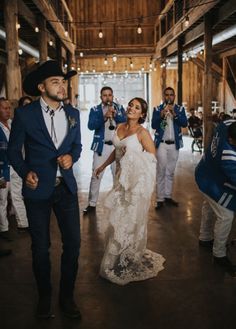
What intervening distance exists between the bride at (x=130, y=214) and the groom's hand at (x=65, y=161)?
40.0 inches

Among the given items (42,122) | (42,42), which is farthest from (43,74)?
(42,42)

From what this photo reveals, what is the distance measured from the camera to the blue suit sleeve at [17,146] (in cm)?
274

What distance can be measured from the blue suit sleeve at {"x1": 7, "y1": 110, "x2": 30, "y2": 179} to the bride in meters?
Answer: 1.16

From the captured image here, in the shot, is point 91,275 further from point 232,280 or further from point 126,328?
point 232,280

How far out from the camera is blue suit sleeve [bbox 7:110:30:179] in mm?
2742

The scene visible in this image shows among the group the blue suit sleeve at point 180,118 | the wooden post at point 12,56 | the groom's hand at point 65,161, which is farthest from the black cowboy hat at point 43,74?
the wooden post at point 12,56

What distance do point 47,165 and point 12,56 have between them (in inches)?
183

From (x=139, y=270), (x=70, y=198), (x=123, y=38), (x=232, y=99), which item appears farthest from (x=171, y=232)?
(x=123, y=38)

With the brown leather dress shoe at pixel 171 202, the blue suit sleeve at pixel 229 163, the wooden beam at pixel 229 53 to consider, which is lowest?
the brown leather dress shoe at pixel 171 202

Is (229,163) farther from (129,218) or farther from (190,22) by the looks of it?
(190,22)

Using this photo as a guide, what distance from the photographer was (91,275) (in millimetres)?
3670

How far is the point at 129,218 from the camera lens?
143 inches

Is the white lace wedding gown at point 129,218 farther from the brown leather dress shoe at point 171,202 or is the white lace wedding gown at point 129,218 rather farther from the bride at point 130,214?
the brown leather dress shoe at point 171,202

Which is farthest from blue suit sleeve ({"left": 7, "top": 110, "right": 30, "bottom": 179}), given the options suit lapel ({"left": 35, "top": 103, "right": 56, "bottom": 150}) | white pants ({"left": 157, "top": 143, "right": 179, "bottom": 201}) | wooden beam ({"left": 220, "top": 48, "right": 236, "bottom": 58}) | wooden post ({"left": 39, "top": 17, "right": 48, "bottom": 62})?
wooden beam ({"left": 220, "top": 48, "right": 236, "bottom": 58})
